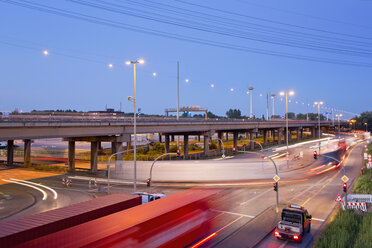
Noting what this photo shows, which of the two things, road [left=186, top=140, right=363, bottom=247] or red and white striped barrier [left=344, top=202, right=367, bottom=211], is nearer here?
road [left=186, top=140, right=363, bottom=247]

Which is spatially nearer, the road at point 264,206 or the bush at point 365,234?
the bush at point 365,234

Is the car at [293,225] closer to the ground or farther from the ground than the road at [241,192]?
farther from the ground

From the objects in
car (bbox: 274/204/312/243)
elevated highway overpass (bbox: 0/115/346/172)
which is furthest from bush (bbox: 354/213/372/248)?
elevated highway overpass (bbox: 0/115/346/172)

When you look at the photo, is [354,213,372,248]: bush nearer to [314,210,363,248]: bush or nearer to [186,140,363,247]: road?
[314,210,363,248]: bush

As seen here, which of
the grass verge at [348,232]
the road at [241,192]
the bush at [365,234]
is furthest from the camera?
the road at [241,192]

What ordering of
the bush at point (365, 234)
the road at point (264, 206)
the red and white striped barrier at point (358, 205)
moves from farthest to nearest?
the red and white striped barrier at point (358, 205)
the road at point (264, 206)
the bush at point (365, 234)

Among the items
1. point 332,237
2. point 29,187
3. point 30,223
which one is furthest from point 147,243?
point 29,187

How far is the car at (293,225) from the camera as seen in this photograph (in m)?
18.0

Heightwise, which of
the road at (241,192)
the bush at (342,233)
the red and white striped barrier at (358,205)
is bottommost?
the road at (241,192)

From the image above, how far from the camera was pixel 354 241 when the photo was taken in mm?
17125

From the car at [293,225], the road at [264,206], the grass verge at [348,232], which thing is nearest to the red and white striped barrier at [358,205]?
the grass verge at [348,232]

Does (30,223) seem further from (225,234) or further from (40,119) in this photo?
(40,119)

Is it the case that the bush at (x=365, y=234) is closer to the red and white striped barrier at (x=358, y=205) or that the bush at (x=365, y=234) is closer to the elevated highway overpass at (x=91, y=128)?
the red and white striped barrier at (x=358, y=205)

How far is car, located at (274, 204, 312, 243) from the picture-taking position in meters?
18.0
